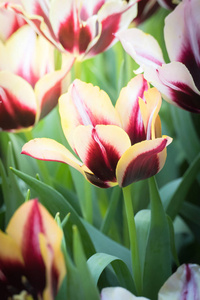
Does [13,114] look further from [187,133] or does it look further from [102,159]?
[187,133]

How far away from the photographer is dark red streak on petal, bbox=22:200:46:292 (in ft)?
0.86

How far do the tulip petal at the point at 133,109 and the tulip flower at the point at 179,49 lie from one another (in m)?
0.02

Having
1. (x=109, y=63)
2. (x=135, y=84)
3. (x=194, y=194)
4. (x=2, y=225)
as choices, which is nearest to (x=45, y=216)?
(x=135, y=84)

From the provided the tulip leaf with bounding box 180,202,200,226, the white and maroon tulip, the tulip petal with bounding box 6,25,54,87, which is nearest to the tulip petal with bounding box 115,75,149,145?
the white and maroon tulip

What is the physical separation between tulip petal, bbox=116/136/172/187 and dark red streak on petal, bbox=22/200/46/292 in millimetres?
67

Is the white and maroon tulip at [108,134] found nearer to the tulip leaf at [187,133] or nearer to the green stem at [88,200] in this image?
the green stem at [88,200]

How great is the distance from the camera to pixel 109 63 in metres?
0.81

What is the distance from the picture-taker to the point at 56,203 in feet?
1.23

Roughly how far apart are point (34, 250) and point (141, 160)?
3.4 inches

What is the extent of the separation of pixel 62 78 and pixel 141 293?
0.59ft

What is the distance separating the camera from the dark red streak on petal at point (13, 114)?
14.6 inches

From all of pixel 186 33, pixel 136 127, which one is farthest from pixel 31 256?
pixel 186 33

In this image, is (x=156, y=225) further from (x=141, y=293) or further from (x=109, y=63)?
(x=109, y=63)

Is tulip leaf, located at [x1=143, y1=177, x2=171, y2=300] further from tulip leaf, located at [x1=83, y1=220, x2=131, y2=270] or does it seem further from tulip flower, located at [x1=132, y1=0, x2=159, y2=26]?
tulip flower, located at [x1=132, y1=0, x2=159, y2=26]
